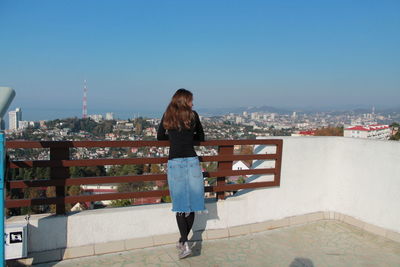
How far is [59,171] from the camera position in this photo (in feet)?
12.8

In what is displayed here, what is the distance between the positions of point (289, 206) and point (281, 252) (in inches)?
47.4

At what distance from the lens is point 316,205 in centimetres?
568

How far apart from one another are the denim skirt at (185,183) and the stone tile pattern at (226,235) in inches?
28.2

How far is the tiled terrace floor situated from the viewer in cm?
395

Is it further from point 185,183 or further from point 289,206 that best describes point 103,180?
point 289,206

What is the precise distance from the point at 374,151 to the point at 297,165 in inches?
45.9

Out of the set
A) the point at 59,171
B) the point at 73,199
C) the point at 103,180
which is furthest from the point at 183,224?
the point at 59,171

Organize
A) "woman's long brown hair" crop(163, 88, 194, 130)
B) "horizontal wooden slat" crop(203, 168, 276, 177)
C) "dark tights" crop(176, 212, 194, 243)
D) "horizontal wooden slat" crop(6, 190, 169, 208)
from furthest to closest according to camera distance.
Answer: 1. "horizontal wooden slat" crop(203, 168, 276, 177)
2. "dark tights" crop(176, 212, 194, 243)
3. "woman's long brown hair" crop(163, 88, 194, 130)
4. "horizontal wooden slat" crop(6, 190, 169, 208)

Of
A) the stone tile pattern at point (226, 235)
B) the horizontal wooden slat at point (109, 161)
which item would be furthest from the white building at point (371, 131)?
the horizontal wooden slat at point (109, 161)

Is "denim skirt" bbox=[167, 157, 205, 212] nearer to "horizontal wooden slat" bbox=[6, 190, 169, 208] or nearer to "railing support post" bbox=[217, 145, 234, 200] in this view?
"horizontal wooden slat" bbox=[6, 190, 169, 208]

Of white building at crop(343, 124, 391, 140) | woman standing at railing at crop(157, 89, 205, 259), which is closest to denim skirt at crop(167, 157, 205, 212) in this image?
woman standing at railing at crop(157, 89, 205, 259)

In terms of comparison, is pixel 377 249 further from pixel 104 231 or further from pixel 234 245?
pixel 104 231

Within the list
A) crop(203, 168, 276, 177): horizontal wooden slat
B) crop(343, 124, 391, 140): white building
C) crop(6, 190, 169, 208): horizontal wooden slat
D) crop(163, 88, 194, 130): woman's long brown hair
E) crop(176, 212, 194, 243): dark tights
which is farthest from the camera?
crop(343, 124, 391, 140): white building

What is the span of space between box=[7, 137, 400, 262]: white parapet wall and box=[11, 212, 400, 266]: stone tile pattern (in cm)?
1
